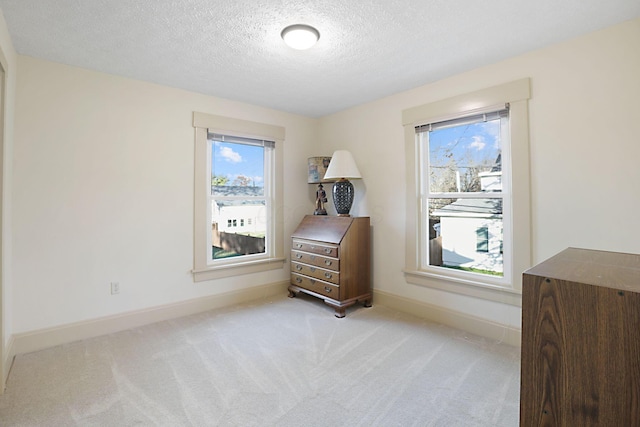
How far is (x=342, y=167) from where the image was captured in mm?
3463

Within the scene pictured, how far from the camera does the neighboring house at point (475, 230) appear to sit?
8.98 ft

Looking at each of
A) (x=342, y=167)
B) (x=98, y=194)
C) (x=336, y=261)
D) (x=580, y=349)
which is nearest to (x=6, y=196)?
(x=98, y=194)

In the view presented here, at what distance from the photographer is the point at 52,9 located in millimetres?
1876

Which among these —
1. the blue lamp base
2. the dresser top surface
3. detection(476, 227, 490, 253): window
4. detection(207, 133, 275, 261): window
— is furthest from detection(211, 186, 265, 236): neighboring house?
the dresser top surface

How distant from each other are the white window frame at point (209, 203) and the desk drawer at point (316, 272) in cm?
36

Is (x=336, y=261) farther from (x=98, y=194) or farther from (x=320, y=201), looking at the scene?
(x=98, y=194)

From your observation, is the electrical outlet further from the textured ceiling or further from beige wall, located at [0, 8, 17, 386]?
the textured ceiling

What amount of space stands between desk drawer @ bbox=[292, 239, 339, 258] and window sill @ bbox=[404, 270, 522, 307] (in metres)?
0.79

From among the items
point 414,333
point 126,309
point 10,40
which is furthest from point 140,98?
point 414,333

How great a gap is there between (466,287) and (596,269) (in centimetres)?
199

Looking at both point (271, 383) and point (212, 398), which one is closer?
point (212, 398)

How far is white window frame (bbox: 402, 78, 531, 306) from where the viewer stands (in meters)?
2.48

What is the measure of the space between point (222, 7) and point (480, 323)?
3093 millimetres

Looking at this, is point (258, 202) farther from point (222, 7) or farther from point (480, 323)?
point (480, 323)
